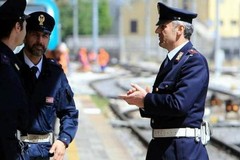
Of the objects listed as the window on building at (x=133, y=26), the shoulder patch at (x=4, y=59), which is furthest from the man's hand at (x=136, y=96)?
the window on building at (x=133, y=26)

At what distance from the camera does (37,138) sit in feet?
16.1

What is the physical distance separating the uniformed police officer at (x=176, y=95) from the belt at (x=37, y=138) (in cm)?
58

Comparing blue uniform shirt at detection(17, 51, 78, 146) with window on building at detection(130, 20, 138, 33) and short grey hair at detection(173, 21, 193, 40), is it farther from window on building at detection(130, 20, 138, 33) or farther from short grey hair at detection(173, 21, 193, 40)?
window on building at detection(130, 20, 138, 33)

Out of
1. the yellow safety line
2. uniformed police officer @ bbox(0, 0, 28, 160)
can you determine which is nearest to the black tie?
uniformed police officer @ bbox(0, 0, 28, 160)

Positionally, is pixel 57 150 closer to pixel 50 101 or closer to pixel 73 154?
pixel 50 101

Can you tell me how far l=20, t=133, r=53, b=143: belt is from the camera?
189 inches

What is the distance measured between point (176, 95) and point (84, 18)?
10716 centimetres

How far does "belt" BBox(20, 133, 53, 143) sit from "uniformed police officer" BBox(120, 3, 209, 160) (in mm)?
→ 585

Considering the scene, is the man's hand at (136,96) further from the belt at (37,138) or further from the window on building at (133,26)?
the window on building at (133,26)

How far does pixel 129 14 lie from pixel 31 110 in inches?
4291

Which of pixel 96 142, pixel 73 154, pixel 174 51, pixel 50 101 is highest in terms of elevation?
pixel 174 51

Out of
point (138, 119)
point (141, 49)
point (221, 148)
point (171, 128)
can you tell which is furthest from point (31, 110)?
point (141, 49)

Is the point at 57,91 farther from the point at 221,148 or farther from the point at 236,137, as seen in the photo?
the point at 236,137

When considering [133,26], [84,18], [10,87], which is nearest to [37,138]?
[10,87]
